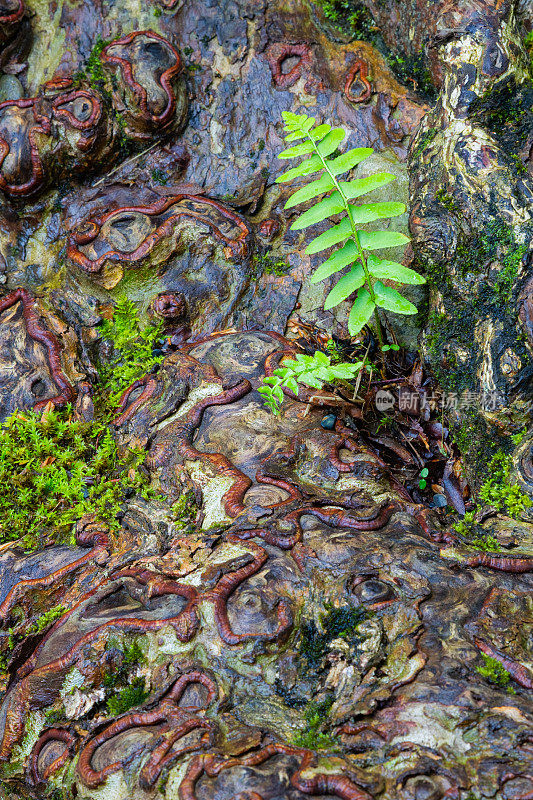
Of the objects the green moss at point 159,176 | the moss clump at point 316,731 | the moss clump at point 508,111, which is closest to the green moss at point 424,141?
the moss clump at point 508,111

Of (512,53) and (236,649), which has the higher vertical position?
(512,53)

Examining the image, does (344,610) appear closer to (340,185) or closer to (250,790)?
(250,790)

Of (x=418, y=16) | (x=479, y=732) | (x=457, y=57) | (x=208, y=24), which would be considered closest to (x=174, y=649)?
(x=479, y=732)

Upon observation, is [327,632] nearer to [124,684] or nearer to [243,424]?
[124,684]

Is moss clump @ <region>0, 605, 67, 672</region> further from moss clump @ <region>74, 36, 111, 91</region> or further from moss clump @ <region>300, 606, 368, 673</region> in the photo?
moss clump @ <region>74, 36, 111, 91</region>

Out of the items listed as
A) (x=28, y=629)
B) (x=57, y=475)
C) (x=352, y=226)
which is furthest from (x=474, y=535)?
(x=57, y=475)

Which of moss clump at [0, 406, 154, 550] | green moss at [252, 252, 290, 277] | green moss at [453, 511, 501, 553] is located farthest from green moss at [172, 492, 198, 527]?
green moss at [252, 252, 290, 277]
